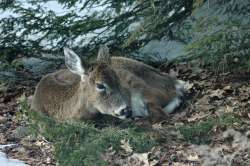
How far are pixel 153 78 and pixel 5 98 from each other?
7.57 feet

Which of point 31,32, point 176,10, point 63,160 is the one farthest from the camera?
point 31,32

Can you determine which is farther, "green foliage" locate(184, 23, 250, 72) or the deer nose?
"green foliage" locate(184, 23, 250, 72)

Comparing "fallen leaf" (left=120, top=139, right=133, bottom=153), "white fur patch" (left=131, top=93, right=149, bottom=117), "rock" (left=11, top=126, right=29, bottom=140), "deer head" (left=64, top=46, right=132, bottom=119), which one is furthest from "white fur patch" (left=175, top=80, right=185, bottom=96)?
"fallen leaf" (left=120, top=139, right=133, bottom=153)

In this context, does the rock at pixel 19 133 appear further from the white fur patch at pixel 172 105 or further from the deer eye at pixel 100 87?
the white fur patch at pixel 172 105

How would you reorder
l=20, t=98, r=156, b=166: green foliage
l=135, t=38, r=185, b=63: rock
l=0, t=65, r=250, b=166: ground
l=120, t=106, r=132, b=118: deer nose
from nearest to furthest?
1. l=20, t=98, r=156, b=166: green foliage
2. l=0, t=65, r=250, b=166: ground
3. l=120, t=106, r=132, b=118: deer nose
4. l=135, t=38, r=185, b=63: rock

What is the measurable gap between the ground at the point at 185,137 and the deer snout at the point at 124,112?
12 cm

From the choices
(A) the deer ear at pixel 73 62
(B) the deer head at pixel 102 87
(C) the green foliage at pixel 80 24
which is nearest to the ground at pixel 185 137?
(B) the deer head at pixel 102 87

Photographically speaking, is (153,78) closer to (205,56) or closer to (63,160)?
(205,56)

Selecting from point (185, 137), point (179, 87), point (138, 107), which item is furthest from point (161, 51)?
point (185, 137)

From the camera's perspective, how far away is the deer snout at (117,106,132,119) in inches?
262

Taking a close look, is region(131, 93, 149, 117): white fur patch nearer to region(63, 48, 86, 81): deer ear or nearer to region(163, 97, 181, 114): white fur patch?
region(163, 97, 181, 114): white fur patch

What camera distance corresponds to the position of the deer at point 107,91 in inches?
269

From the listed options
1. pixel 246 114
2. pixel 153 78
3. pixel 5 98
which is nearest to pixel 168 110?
pixel 153 78

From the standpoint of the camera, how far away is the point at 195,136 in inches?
240
